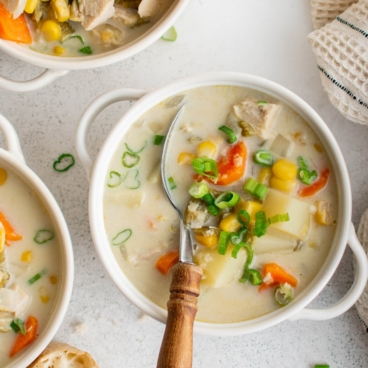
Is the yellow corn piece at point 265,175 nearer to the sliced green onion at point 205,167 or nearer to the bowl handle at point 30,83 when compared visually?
the sliced green onion at point 205,167

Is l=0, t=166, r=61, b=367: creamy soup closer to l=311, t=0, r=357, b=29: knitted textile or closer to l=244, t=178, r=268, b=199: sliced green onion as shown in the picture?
l=244, t=178, r=268, b=199: sliced green onion

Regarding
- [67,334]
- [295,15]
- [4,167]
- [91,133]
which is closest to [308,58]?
[295,15]

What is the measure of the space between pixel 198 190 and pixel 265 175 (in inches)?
10.7

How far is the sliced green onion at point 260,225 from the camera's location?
2.21 meters

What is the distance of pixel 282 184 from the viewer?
7.40 feet

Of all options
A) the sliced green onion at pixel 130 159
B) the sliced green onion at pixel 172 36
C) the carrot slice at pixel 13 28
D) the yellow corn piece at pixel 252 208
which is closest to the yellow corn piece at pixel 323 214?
the yellow corn piece at pixel 252 208

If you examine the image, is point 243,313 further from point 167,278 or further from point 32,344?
point 32,344

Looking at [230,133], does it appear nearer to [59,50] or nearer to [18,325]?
[59,50]

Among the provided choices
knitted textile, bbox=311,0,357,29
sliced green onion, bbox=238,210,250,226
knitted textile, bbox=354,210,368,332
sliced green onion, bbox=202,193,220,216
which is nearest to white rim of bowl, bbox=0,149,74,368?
sliced green onion, bbox=202,193,220,216

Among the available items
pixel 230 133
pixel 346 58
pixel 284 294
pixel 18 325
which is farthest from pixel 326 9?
pixel 18 325

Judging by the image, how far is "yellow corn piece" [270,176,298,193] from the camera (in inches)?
88.8

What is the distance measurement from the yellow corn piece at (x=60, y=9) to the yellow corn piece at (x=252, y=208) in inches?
40.9

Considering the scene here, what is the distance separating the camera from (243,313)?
2330mm

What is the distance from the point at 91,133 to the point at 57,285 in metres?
0.68
